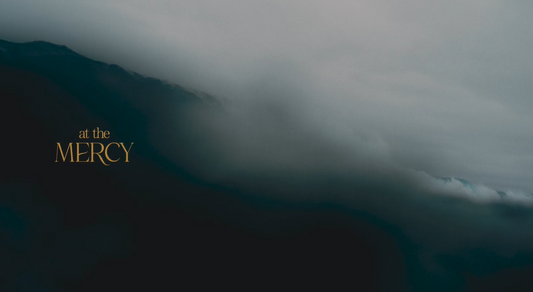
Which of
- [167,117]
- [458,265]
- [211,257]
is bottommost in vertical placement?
[211,257]

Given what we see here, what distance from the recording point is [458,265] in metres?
12.5

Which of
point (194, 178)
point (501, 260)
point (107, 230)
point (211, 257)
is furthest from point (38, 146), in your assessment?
point (501, 260)

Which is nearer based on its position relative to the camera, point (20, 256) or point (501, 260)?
point (20, 256)

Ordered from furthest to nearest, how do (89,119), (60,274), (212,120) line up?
(212,120) < (89,119) < (60,274)

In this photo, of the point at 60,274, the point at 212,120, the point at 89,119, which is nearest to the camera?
the point at 60,274

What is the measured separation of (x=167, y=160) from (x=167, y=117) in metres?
1.88

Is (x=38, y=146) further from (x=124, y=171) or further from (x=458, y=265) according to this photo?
(x=458, y=265)

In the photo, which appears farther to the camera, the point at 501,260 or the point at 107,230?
the point at 501,260

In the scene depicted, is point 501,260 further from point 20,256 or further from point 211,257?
point 20,256

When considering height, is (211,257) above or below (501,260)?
below

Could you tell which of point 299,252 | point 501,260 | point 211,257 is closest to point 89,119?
point 211,257

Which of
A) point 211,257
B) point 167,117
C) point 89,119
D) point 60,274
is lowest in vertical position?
point 60,274

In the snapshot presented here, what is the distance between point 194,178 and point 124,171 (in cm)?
273

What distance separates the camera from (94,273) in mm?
11602
